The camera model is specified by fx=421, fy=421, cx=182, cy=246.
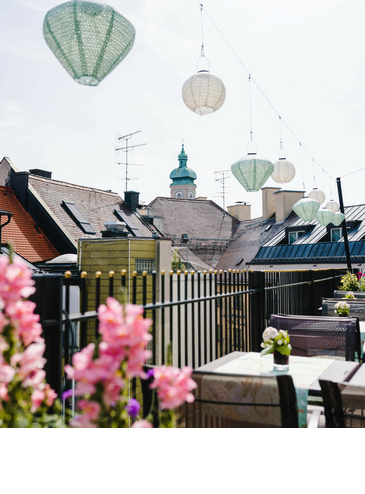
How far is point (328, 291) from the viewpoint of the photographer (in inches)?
420

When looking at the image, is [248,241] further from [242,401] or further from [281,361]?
[242,401]

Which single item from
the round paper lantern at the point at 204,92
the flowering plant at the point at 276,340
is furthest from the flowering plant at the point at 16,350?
the round paper lantern at the point at 204,92

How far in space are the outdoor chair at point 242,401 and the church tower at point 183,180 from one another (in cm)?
7580

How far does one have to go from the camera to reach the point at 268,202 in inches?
1202

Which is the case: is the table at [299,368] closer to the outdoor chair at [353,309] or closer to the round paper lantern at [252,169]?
the outdoor chair at [353,309]

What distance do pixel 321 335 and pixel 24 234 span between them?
15546mm

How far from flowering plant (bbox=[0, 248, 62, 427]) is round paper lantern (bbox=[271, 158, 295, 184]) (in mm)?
9322

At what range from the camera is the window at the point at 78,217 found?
18844 millimetres
